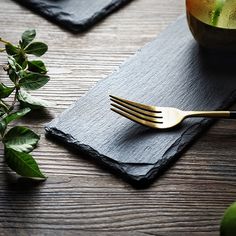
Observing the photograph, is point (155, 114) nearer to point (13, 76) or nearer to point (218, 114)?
point (218, 114)

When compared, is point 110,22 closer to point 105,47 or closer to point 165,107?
point 105,47

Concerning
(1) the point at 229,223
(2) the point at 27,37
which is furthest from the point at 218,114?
(2) the point at 27,37

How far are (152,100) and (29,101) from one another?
0.16m

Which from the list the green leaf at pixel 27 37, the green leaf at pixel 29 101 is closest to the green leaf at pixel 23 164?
the green leaf at pixel 29 101

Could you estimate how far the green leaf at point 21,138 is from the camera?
2.31 ft

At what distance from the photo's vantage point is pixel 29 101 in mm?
787

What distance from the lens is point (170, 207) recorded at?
2.21ft

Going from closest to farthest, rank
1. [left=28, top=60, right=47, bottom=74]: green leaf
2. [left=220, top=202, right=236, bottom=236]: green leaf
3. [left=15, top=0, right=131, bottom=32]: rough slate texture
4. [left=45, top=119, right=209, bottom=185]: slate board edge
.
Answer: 1. [left=220, top=202, right=236, bottom=236]: green leaf
2. [left=45, top=119, right=209, bottom=185]: slate board edge
3. [left=28, top=60, right=47, bottom=74]: green leaf
4. [left=15, top=0, right=131, bottom=32]: rough slate texture

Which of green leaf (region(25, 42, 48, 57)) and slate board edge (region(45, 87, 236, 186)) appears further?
green leaf (region(25, 42, 48, 57))

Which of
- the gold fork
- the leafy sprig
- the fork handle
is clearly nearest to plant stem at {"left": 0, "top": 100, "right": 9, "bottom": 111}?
the leafy sprig

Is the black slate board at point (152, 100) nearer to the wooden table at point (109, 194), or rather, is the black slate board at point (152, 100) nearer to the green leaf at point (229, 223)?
the wooden table at point (109, 194)

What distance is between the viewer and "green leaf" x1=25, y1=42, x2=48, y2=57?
0.85 meters

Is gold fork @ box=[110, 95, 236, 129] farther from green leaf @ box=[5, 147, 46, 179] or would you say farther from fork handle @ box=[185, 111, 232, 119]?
green leaf @ box=[5, 147, 46, 179]

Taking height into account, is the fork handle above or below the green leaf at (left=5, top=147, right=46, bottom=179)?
above
